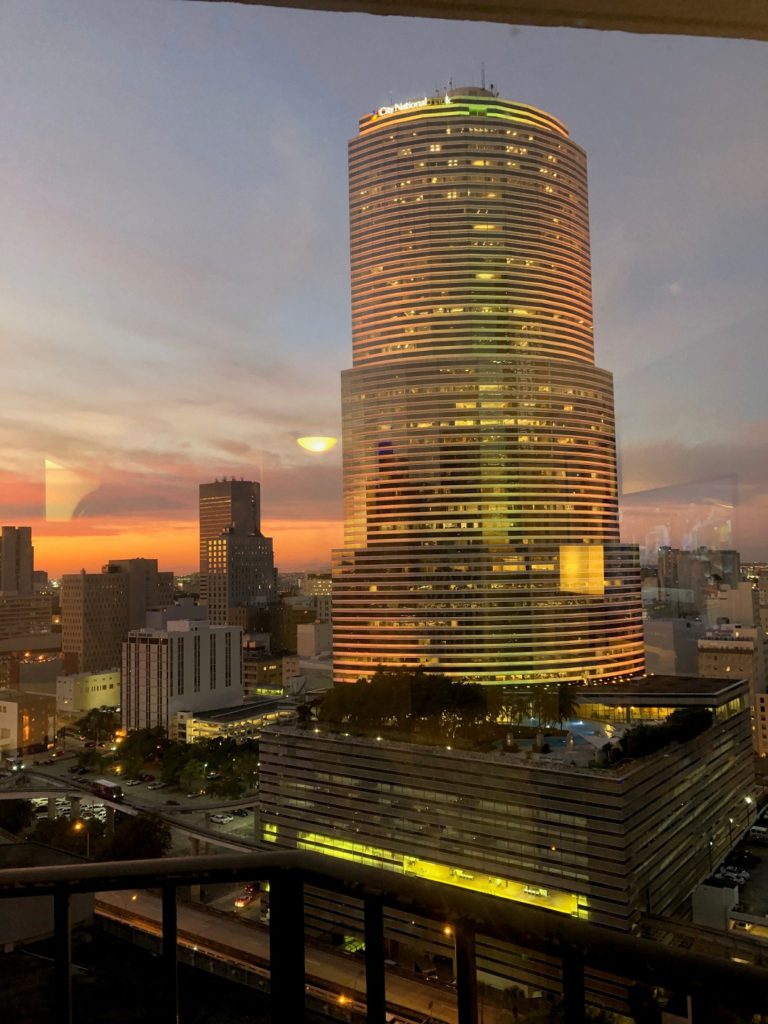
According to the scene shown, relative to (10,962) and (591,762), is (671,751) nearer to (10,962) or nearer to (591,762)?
(591,762)

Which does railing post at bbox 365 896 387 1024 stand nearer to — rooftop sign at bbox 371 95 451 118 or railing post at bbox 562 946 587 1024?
railing post at bbox 562 946 587 1024

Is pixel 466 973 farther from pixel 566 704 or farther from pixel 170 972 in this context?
pixel 566 704

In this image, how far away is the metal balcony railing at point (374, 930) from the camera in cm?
53

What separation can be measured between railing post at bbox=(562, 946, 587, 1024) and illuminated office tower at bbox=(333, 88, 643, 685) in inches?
449

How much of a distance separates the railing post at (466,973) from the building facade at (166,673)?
11987 millimetres

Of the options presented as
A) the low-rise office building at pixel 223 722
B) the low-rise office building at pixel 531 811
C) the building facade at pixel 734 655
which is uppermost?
the building facade at pixel 734 655

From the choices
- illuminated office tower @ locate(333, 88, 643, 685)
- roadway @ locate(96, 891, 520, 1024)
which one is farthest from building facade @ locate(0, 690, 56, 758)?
roadway @ locate(96, 891, 520, 1024)

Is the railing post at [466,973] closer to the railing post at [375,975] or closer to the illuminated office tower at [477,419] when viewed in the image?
the railing post at [375,975]

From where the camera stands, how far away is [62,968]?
725 mm

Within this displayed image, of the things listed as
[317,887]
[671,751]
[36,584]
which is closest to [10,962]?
[317,887]

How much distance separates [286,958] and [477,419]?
1386cm

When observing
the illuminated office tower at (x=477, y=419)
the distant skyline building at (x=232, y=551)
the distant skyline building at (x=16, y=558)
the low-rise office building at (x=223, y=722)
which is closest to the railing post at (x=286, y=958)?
the distant skyline building at (x=16, y=558)

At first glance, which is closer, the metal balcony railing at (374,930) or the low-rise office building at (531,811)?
the metal balcony railing at (374,930)

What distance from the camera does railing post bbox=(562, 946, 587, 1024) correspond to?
557mm
